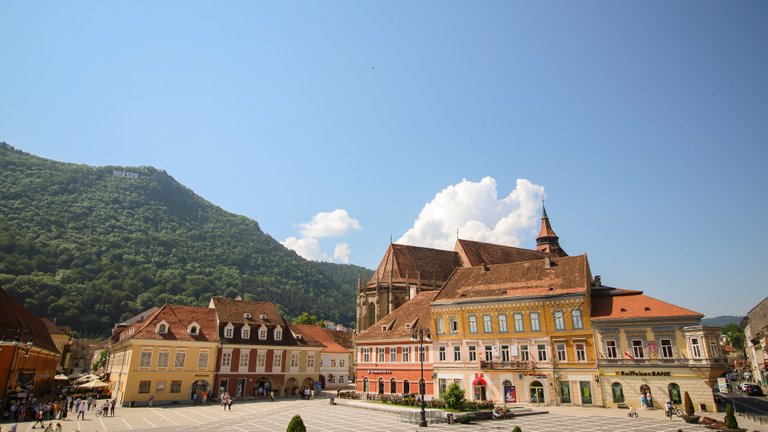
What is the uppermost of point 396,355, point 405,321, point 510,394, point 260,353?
point 405,321

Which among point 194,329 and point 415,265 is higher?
point 415,265

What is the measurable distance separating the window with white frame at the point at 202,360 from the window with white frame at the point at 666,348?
42315 mm

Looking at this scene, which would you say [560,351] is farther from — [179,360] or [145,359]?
[145,359]

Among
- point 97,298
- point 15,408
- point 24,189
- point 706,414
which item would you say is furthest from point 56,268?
point 706,414

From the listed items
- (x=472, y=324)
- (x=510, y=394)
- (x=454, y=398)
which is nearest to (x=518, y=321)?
(x=472, y=324)

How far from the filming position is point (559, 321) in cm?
3956

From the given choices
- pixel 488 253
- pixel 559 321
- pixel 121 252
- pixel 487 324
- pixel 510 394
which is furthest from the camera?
pixel 121 252

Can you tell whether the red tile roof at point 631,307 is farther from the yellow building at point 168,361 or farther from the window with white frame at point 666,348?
the yellow building at point 168,361

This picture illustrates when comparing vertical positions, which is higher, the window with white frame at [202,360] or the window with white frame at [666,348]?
the window with white frame at [666,348]

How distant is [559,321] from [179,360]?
121 feet

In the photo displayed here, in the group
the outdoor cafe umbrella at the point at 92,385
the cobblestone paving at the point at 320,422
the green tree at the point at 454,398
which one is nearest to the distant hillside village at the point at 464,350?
the outdoor cafe umbrella at the point at 92,385

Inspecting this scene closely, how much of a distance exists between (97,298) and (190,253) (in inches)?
1637

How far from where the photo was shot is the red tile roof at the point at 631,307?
35.1 meters

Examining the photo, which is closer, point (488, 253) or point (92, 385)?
point (92, 385)
